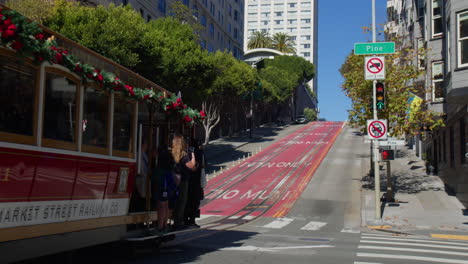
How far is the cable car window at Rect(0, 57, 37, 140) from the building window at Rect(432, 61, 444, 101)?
949 inches

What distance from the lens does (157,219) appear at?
28.7 ft

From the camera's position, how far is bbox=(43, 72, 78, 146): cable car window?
5504 mm

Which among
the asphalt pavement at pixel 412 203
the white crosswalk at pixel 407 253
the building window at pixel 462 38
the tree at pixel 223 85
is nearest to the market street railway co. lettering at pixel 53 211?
the white crosswalk at pixel 407 253

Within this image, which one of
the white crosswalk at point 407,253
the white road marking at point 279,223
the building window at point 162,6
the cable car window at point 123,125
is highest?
the building window at point 162,6

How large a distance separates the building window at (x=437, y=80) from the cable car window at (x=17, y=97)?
24093 mm

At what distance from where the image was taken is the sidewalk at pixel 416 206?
57.3ft

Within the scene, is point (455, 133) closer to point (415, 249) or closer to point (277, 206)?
point (277, 206)

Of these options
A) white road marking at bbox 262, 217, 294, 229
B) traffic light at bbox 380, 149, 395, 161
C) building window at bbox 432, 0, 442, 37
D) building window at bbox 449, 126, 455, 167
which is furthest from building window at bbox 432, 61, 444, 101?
white road marking at bbox 262, 217, 294, 229

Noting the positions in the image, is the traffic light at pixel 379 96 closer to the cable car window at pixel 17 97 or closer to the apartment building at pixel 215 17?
the cable car window at pixel 17 97

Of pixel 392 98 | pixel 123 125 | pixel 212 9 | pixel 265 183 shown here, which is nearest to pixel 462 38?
pixel 392 98

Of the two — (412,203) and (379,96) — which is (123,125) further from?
(412,203)

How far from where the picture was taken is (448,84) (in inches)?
792

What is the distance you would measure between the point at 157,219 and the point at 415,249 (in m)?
5.58

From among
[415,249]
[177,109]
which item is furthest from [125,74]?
[415,249]
